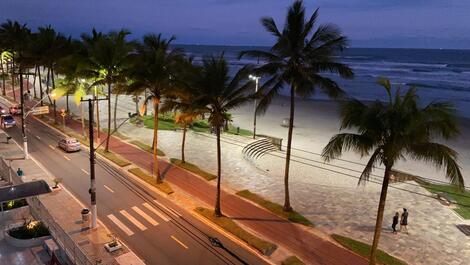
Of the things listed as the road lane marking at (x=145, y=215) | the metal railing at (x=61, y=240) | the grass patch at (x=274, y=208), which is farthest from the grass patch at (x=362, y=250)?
the metal railing at (x=61, y=240)

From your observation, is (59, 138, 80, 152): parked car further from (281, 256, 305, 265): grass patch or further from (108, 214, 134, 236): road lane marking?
A: (281, 256, 305, 265): grass patch

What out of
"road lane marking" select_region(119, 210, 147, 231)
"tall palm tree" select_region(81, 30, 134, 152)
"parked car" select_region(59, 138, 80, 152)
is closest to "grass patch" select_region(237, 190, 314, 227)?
"road lane marking" select_region(119, 210, 147, 231)

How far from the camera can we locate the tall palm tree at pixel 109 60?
35.4 metres

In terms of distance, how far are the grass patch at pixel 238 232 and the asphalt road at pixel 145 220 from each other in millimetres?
599

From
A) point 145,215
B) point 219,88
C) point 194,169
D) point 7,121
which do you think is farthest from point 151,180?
point 7,121

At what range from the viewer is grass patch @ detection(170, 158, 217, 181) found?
32188mm

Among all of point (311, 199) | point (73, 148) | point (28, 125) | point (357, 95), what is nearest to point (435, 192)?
point (311, 199)

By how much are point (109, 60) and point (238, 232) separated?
21909mm

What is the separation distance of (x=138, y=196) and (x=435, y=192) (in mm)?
23972

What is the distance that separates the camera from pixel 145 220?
78.9ft

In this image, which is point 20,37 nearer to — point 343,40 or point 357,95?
point 343,40

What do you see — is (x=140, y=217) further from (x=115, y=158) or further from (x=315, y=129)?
(x=315, y=129)

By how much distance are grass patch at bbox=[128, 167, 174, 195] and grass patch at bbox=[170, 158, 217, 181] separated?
11.9 ft

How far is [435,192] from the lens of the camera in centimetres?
3150
